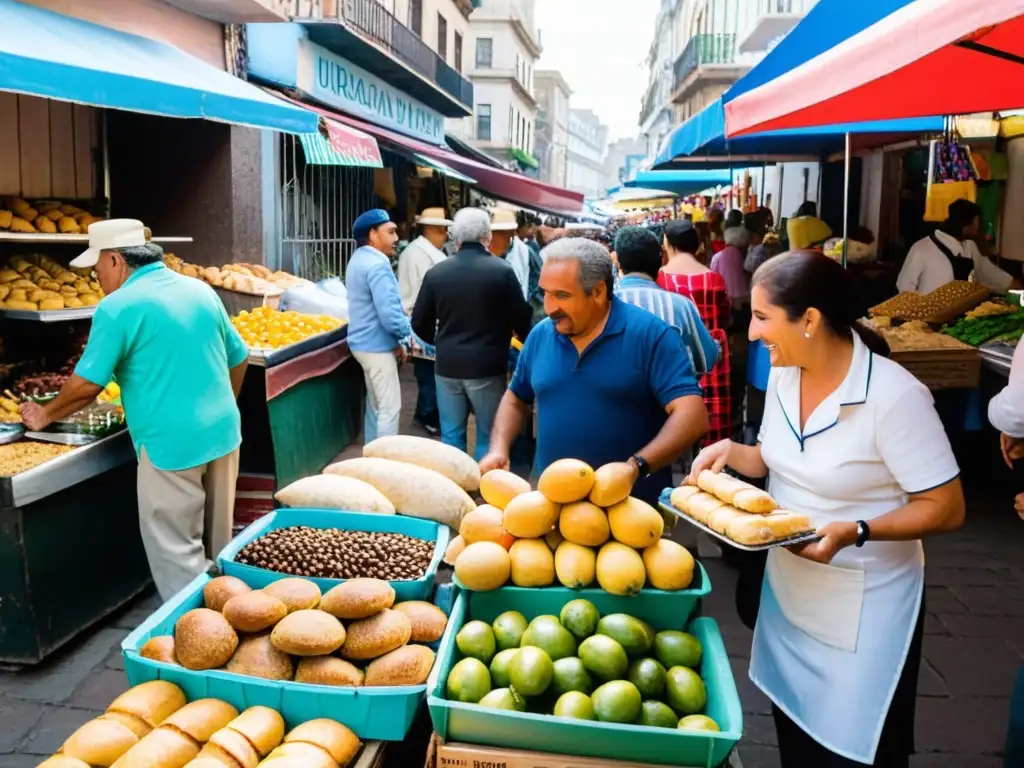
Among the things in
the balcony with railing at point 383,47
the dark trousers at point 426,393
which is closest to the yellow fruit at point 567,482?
the dark trousers at point 426,393

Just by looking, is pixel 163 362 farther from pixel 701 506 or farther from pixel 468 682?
pixel 701 506

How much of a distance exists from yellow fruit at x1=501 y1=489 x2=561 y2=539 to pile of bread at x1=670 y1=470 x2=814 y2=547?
14.5 inches

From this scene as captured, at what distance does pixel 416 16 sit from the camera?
22656 mm

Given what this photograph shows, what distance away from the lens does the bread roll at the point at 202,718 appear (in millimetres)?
2262

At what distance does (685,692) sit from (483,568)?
61 centimetres

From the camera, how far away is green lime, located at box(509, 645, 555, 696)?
2.15 meters

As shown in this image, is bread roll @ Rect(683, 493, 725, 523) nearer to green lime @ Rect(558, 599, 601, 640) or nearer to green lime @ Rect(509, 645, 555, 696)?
green lime @ Rect(558, 599, 601, 640)

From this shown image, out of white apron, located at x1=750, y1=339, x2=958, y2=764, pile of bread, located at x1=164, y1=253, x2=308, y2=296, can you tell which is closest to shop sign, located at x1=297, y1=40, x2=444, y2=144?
pile of bread, located at x1=164, y1=253, x2=308, y2=296

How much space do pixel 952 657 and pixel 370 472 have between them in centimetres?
294

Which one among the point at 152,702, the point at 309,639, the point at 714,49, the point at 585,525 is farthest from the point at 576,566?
the point at 714,49

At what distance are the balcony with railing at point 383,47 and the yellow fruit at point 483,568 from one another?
959 centimetres

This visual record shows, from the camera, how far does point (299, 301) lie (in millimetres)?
7918

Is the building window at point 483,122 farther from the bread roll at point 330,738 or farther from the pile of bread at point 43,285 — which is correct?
the bread roll at point 330,738

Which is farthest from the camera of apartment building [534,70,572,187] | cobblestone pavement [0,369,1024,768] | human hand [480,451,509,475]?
apartment building [534,70,572,187]
